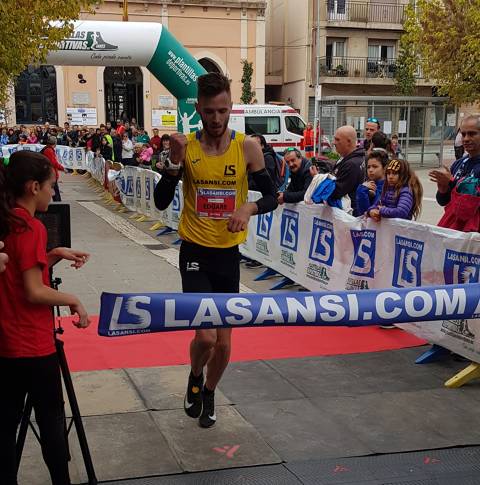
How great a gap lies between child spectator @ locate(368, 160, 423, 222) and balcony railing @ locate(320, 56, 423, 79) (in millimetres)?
35486

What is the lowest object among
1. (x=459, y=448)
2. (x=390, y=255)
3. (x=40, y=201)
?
(x=459, y=448)

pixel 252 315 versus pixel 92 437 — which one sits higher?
pixel 252 315

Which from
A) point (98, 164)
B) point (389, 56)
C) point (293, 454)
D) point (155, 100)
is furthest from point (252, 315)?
point (389, 56)

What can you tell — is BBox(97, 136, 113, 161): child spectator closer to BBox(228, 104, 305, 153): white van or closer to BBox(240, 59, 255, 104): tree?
BBox(228, 104, 305, 153): white van

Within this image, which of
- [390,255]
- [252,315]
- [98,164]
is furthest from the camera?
[98,164]

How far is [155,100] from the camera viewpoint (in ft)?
129

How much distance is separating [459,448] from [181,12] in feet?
127

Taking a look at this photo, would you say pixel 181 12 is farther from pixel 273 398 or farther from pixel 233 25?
pixel 273 398

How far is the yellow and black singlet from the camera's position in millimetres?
3719

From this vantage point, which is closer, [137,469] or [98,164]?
[137,469]

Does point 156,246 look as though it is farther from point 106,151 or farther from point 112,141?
point 112,141

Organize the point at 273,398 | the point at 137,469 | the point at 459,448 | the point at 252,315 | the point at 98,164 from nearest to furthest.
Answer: the point at 252,315 < the point at 137,469 < the point at 459,448 < the point at 273,398 < the point at 98,164

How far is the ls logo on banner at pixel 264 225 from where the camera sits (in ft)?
27.7

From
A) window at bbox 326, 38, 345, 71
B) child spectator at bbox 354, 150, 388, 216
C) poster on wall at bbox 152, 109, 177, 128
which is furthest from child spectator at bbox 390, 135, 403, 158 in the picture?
poster on wall at bbox 152, 109, 177, 128
